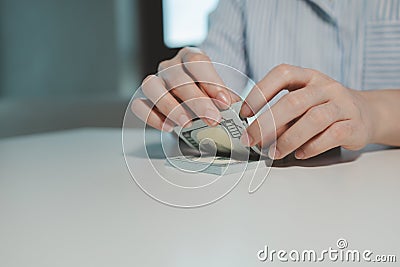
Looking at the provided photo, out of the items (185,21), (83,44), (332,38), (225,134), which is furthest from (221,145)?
(83,44)

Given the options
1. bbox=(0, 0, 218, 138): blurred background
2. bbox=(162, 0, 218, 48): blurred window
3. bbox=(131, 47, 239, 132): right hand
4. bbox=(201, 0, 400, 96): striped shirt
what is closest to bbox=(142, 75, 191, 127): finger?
bbox=(131, 47, 239, 132): right hand

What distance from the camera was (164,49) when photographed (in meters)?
3.66

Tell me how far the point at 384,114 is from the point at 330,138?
145 millimetres

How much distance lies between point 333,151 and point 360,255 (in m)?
0.41

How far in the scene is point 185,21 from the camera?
11.4 ft

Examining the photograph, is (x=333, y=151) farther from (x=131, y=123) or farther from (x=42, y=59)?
(x=42, y=59)

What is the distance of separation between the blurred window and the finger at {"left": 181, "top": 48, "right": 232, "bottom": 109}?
2.62 metres

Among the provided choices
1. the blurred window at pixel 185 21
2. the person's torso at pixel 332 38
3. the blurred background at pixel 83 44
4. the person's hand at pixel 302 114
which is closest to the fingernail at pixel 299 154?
the person's hand at pixel 302 114

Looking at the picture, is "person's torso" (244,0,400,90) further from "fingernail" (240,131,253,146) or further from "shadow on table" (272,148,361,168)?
"fingernail" (240,131,253,146)

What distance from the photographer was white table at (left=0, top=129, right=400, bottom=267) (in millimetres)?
367

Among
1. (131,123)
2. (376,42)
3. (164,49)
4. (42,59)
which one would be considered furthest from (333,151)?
(42,59)

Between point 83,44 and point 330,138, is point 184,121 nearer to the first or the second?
point 330,138

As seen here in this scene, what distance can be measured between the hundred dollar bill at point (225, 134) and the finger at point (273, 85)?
13mm

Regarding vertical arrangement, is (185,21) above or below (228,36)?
below
